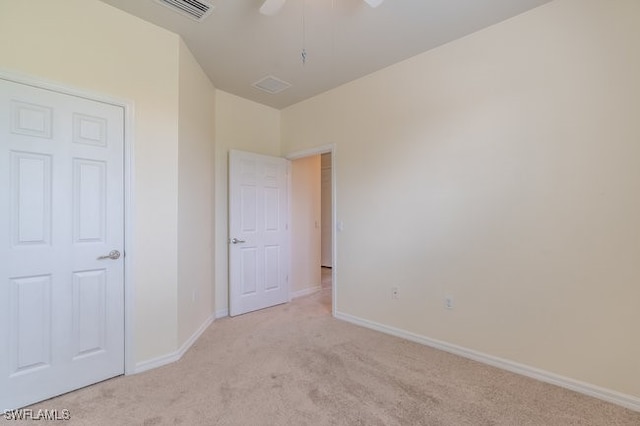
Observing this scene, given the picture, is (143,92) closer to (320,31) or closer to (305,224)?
(320,31)

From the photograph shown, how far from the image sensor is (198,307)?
304 centimetres

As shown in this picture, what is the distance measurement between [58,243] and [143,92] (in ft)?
4.23

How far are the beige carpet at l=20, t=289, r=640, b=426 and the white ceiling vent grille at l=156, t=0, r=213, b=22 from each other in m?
2.77

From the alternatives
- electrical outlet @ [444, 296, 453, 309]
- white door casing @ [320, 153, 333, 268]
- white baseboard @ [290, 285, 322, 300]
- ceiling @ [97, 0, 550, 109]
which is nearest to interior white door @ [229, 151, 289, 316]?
white baseboard @ [290, 285, 322, 300]

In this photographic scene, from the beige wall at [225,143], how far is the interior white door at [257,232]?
4.9 inches

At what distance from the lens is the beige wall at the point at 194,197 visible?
8.63ft

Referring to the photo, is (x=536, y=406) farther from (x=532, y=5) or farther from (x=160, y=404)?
(x=532, y=5)

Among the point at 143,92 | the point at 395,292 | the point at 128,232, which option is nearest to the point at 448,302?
the point at 395,292

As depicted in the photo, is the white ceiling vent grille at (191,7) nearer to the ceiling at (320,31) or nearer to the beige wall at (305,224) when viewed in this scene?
the ceiling at (320,31)

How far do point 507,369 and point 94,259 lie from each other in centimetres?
326

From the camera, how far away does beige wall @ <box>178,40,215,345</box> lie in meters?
2.63

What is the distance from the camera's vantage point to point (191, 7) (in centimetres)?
216

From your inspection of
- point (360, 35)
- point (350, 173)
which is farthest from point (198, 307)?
point (360, 35)

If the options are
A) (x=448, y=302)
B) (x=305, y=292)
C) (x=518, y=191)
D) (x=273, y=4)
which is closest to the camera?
(x=273, y=4)
